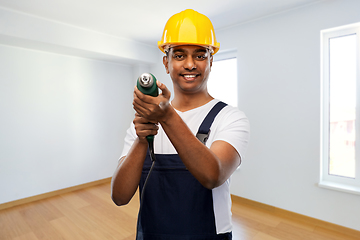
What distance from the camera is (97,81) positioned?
399 centimetres

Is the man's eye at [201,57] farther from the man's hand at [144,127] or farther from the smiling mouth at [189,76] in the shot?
the man's hand at [144,127]

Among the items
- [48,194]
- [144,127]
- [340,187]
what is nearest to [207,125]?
[144,127]

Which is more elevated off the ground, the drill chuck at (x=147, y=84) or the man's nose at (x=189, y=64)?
the man's nose at (x=189, y=64)

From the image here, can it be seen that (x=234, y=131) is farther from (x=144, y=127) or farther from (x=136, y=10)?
(x=136, y=10)

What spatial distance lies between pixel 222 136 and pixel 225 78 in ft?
8.97

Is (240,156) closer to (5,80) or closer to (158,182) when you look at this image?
(158,182)

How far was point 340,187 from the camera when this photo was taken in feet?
7.64

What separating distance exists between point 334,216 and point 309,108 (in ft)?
3.84

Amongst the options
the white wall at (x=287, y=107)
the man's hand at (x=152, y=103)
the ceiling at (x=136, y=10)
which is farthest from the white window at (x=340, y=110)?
the man's hand at (x=152, y=103)

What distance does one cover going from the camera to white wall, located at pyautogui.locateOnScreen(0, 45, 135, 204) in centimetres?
308

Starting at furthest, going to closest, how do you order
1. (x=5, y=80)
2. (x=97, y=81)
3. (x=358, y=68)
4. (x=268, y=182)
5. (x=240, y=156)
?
(x=97, y=81) → (x=5, y=80) → (x=268, y=182) → (x=358, y=68) → (x=240, y=156)

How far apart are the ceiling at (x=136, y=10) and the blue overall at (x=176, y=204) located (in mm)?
2042

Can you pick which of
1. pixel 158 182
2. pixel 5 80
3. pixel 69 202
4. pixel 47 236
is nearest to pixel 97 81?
pixel 5 80

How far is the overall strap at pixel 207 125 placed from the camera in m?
0.78
